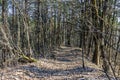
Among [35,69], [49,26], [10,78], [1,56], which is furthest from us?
[49,26]

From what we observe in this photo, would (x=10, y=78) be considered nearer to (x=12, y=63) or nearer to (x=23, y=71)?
(x=23, y=71)

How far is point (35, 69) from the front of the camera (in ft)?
52.0

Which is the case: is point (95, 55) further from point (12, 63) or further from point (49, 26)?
point (49, 26)

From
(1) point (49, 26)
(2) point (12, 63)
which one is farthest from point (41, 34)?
(2) point (12, 63)

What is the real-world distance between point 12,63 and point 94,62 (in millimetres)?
5877

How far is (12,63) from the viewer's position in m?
16.9

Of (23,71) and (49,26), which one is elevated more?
(23,71)

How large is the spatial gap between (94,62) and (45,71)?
4.79m

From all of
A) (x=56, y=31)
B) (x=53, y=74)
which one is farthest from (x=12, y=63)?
(x=56, y=31)

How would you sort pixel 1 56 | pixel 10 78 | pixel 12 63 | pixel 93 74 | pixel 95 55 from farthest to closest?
pixel 1 56 → pixel 95 55 → pixel 12 63 → pixel 93 74 → pixel 10 78

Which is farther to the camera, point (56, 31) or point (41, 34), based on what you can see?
point (56, 31)

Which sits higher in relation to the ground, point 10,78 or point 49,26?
point 10,78

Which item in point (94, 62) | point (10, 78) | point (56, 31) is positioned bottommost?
point (56, 31)

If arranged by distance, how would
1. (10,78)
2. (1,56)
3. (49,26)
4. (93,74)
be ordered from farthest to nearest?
(49,26) → (1,56) → (93,74) → (10,78)
